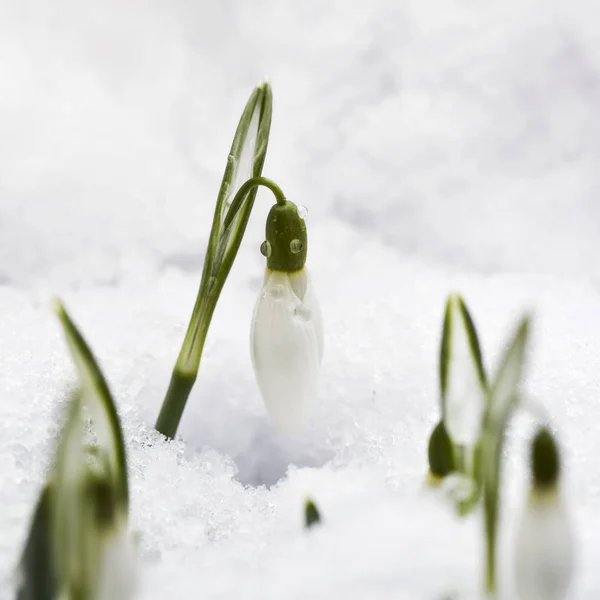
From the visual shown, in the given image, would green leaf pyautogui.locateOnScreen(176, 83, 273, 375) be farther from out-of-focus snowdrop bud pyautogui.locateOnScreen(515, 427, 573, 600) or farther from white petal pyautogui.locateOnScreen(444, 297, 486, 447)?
out-of-focus snowdrop bud pyautogui.locateOnScreen(515, 427, 573, 600)

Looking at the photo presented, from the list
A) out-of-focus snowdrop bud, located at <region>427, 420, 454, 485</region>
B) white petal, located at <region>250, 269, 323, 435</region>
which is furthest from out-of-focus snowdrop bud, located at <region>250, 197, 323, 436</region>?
out-of-focus snowdrop bud, located at <region>427, 420, 454, 485</region>

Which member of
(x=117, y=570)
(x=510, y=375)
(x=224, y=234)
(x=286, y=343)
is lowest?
(x=117, y=570)

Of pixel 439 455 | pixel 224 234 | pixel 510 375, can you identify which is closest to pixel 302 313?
pixel 224 234

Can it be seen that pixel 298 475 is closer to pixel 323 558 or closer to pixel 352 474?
pixel 352 474

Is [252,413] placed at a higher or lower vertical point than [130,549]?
higher

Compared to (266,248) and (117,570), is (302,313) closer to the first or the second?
(266,248)

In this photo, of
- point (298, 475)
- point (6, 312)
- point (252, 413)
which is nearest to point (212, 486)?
point (298, 475)
